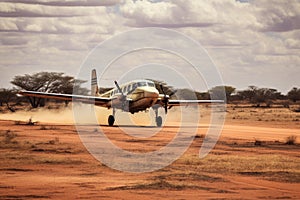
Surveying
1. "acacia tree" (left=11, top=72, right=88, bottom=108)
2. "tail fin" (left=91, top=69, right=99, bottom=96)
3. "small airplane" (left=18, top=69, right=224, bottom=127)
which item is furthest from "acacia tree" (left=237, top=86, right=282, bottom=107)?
"small airplane" (left=18, top=69, right=224, bottom=127)

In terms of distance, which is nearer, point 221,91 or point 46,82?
point 46,82

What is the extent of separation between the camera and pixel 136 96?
41.6 meters

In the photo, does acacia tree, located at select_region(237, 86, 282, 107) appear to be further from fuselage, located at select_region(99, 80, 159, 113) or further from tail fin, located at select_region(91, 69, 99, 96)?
fuselage, located at select_region(99, 80, 159, 113)

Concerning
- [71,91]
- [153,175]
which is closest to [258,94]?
[71,91]

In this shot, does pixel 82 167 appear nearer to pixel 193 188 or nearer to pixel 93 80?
pixel 193 188

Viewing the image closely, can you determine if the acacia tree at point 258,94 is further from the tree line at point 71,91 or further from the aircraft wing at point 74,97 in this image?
the aircraft wing at point 74,97

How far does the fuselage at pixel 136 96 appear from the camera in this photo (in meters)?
40.9

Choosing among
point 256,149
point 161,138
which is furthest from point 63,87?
point 256,149

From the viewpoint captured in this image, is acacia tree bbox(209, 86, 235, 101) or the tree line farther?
acacia tree bbox(209, 86, 235, 101)

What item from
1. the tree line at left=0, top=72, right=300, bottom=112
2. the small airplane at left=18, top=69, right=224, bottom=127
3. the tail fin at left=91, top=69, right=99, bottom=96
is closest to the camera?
the small airplane at left=18, top=69, right=224, bottom=127

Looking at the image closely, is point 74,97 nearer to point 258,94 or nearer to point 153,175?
point 153,175

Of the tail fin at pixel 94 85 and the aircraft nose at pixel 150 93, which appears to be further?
the tail fin at pixel 94 85

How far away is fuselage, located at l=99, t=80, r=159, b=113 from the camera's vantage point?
4091cm

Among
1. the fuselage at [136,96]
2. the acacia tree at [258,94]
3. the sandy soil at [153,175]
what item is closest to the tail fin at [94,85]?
the fuselage at [136,96]
